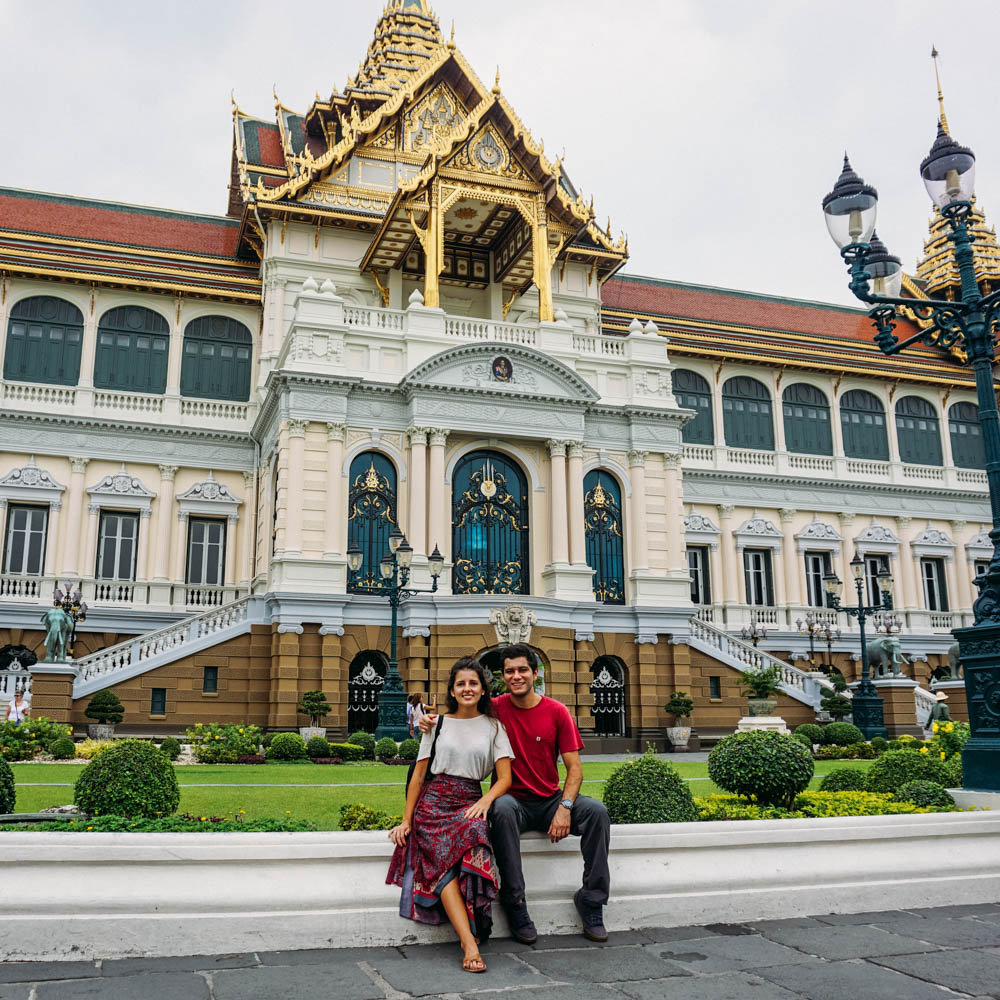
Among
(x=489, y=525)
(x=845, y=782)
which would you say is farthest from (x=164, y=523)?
(x=845, y=782)

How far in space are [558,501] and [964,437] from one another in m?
22.6

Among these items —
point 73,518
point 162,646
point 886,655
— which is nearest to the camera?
point 162,646

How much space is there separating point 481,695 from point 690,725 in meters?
21.9

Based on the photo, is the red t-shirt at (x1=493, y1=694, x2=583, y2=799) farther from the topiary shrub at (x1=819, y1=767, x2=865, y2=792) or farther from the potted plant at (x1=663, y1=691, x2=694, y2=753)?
the potted plant at (x1=663, y1=691, x2=694, y2=753)

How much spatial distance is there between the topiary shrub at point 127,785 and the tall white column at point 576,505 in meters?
19.4

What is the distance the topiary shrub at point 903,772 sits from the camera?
34.2ft

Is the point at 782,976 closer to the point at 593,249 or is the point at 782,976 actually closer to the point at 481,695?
the point at 481,695

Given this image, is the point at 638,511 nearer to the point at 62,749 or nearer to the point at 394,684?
the point at 394,684

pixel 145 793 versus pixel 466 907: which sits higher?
pixel 145 793

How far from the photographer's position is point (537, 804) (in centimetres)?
679

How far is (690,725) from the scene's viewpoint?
27312 millimetres

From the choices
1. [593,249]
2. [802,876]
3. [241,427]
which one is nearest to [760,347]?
[593,249]

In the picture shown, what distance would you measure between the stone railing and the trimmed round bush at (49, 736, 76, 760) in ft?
14.3

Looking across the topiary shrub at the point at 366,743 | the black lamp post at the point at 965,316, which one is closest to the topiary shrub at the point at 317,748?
the topiary shrub at the point at 366,743
